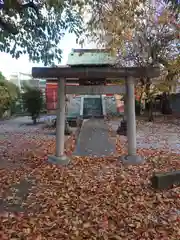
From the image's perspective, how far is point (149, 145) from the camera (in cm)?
Answer: 973

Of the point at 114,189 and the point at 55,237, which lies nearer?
the point at 55,237

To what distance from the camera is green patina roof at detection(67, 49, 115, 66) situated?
16.2m

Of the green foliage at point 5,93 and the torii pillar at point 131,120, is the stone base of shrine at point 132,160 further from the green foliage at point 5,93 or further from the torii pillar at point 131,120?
the green foliage at point 5,93

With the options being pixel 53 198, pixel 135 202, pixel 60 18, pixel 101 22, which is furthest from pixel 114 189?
pixel 60 18

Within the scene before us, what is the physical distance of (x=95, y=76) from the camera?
635 centimetres

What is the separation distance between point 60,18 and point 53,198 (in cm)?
474

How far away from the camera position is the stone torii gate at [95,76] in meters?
6.20

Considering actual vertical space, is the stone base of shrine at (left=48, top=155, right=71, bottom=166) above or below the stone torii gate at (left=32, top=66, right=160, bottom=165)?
below

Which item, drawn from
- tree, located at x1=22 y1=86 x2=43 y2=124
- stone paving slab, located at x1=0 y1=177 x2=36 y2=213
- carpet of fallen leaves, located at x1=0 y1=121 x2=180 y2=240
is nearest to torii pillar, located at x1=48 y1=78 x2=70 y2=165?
carpet of fallen leaves, located at x1=0 y1=121 x2=180 y2=240

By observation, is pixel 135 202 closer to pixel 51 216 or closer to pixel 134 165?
pixel 51 216

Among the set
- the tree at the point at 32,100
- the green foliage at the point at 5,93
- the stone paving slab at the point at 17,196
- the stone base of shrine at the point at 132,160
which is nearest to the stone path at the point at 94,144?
the stone base of shrine at the point at 132,160

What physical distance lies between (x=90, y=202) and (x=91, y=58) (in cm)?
1445

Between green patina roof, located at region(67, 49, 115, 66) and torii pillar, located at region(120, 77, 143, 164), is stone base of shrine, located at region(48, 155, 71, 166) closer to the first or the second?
torii pillar, located at region(120, 77, 143, 164)

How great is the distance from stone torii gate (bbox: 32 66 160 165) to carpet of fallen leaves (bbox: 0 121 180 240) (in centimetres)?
36
